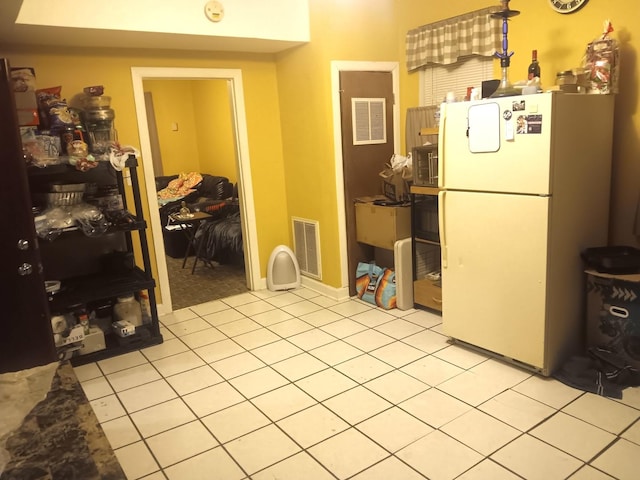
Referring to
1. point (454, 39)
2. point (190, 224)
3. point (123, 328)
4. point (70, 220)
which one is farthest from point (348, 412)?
point (190, 224)

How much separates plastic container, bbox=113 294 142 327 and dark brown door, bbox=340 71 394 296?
5.94 feet

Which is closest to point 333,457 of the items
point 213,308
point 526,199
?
point 526,199

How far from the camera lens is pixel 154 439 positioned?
2412mm

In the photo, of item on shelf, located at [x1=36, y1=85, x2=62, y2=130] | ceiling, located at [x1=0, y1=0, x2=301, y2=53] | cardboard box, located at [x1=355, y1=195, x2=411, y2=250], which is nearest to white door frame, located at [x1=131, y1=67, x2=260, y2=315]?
ceiling, located at [x1=0, y1=0, x2=301, y2=53]

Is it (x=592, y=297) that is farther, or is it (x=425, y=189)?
(x=425, y=189)

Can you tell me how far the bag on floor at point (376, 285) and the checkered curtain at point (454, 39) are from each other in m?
1.74

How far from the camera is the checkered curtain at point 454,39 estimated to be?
3.40 meters

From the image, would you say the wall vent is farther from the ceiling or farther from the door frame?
the ceiling

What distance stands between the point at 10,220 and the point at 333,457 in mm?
2074

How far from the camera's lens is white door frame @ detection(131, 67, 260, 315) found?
389 centimetres

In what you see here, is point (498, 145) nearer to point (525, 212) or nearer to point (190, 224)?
point (525, 212)

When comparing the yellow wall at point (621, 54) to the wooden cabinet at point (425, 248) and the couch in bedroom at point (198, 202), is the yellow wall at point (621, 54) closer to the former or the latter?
the wooden cabinet at point (425, 248)

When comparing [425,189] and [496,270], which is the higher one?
[425,189]

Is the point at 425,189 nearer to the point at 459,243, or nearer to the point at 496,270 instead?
the point at 459,243
